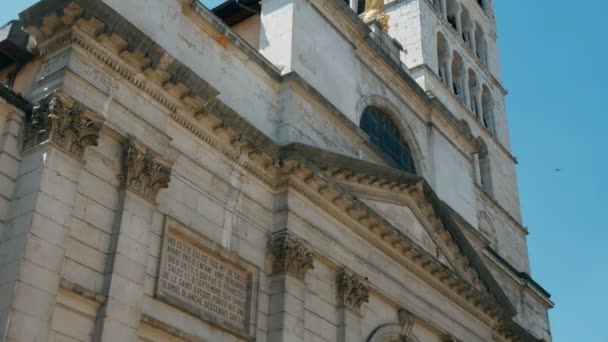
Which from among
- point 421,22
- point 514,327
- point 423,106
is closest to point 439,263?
point 514,327

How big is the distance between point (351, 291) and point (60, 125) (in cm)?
806

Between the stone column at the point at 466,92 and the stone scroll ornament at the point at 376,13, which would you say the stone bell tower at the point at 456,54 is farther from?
the stone scroll ornament at the point at 376,13

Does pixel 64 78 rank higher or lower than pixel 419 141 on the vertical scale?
lower

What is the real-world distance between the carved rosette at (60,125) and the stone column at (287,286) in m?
5.09

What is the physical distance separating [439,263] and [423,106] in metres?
6.99

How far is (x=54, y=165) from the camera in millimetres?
14219

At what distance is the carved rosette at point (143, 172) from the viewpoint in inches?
612

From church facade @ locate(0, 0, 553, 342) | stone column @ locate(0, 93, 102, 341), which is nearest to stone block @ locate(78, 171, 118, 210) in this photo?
church facade @ locate(0, 0, 553, 342)

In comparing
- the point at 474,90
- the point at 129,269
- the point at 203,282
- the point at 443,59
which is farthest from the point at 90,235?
the point at 474,90

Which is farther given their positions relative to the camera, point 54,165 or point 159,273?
point 159,273

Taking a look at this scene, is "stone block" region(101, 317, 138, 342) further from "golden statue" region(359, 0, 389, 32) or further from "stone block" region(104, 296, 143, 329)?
"golden statue" region(359, 0, 389, 32)

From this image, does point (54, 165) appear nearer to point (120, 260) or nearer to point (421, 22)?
point (120, 260)

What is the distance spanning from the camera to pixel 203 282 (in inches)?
655

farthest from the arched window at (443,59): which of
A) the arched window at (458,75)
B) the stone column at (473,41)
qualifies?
the stone column at (473,41)
